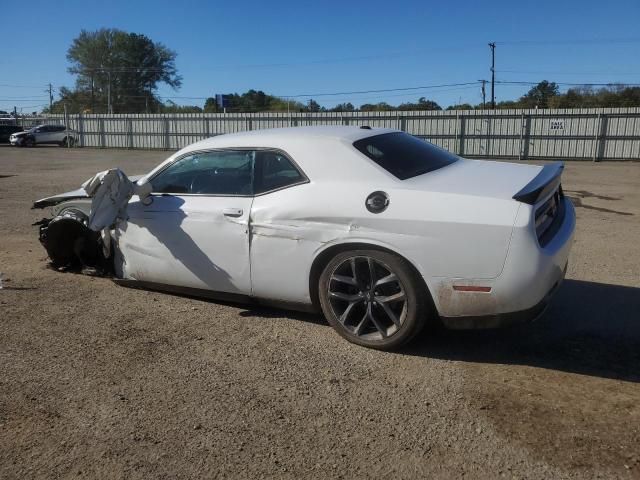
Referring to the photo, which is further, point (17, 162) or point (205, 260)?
point (17, 162)

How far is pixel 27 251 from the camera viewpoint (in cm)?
681

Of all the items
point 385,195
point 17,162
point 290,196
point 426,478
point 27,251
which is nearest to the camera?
point 426,478

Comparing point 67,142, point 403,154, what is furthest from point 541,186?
point 67,142

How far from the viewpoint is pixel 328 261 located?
3.94m

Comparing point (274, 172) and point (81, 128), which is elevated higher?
point (81, 128)

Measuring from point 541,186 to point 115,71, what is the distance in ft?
263

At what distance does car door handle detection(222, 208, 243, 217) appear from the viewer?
4234mm

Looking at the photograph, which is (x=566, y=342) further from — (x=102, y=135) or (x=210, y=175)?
(x=102, y=135)

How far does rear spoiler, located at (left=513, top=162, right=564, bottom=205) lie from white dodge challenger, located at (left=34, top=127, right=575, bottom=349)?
14 millimetres

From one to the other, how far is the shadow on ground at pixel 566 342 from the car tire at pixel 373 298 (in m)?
0.25

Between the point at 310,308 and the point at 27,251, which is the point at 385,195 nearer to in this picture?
the point at 310,308

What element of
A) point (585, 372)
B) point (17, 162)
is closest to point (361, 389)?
point (585, 372)

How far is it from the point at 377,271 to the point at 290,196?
2.84 feet

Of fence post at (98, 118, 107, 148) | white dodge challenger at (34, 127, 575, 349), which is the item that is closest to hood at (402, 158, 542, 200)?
white dodge challenger at (34, 127, 575, 349)
